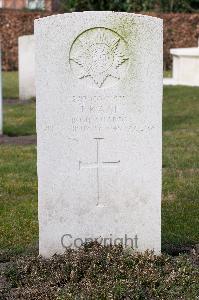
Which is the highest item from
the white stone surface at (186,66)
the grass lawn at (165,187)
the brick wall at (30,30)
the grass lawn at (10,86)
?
the brick wall at (30,30)

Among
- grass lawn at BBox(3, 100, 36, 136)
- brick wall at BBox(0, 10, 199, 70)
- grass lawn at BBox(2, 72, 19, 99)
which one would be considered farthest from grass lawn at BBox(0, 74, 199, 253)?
brick wall at BBox(0, 10, 199, 70)

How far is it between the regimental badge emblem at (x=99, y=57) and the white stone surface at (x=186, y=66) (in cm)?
1148

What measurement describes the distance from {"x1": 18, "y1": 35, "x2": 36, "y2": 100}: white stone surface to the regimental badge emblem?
10.00m

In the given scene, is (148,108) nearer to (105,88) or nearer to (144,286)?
(105,88)

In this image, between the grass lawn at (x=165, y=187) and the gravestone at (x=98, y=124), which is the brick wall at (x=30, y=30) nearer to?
the grass lawn at (x=165, y=187)

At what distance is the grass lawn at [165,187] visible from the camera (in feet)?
17.5

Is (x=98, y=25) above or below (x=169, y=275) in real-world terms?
above

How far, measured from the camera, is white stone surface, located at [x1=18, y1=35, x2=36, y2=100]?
47.0ft

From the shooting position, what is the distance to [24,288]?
414 centimetres

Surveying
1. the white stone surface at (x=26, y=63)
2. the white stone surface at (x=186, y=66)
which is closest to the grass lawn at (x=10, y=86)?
the white stone surface at (x=26, y=63)

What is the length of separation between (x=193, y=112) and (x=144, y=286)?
8.20m

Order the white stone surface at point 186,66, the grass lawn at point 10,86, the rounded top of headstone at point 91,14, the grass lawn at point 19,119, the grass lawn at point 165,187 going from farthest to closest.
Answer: the white stone surface at point 186,66
the grass lawn at point 10,86
the grass lawn at point 19,119
the grass lawn at point 165,187
the rounded top of headstone at point 91,14

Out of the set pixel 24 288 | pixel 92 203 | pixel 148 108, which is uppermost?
pixel 148 108

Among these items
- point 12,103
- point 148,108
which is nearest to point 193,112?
point 12,103
